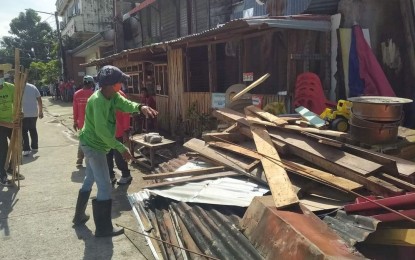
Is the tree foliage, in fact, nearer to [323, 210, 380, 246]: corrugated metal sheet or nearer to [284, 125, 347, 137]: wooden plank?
[284, 125, 347, 137]: wooden plank

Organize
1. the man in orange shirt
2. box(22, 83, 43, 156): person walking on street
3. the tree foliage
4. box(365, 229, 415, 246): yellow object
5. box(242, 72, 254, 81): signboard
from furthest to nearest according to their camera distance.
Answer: the tree foliage → box(22, 83, 43, 156): person walking on street → box(242, 72, 254, 81): signboard → the man in orange shirt → box(365, 229, 415, 246): yellow object

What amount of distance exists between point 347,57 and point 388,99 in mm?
2462

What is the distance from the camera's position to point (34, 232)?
4270 mm

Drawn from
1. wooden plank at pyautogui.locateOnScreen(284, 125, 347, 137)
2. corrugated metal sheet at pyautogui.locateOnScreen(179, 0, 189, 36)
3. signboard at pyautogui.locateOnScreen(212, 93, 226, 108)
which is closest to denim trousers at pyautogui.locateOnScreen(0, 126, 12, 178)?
signboard at pyautogui.locateOnScreen(212, 93, 226, 108)

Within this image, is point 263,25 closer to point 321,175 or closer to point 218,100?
point 218,100

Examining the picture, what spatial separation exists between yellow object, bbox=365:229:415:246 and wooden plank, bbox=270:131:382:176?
73 cm

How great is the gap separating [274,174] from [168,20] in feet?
43.7

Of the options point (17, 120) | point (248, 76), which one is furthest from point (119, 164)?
point (248, 76)

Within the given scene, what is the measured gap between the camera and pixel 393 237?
2613 millimetres

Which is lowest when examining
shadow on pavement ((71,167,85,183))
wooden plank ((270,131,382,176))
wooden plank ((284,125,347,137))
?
shadow on pavement ((71,167,85,183))

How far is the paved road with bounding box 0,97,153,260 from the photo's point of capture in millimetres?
3775

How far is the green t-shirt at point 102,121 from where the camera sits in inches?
151

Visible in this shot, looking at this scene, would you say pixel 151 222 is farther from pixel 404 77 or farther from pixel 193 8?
pixel 193 8

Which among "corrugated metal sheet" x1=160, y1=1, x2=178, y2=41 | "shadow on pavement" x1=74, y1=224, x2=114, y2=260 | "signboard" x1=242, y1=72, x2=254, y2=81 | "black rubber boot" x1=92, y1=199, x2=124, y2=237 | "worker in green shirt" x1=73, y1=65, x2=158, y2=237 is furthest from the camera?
"corrugated metal sheet" x1=160, y1=1, x2=178, y2=41
